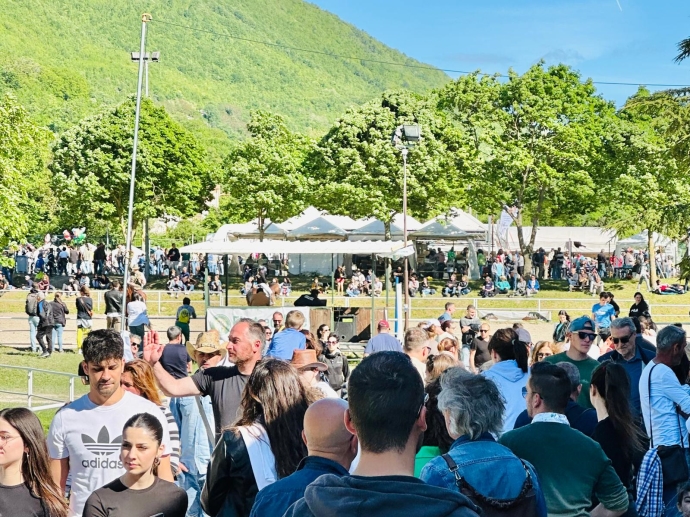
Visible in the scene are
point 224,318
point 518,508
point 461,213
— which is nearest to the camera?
point 518,508

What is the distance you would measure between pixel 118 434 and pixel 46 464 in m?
0.40

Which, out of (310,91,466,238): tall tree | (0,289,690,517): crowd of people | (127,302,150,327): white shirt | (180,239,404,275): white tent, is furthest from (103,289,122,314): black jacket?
(310,91,466,238): tall tree

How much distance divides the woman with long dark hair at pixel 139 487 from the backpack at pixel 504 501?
1620 millimetres

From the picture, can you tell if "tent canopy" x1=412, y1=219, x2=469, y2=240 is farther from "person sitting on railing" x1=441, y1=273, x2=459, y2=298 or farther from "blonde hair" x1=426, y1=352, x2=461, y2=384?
"blonde hair" x1=426, y1=352, x2=461, y2=384

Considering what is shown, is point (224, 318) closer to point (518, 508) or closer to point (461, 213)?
point (518, 508)

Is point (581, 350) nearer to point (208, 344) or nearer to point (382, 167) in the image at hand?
point (208, 344)

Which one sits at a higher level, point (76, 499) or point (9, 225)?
point (9, 225)

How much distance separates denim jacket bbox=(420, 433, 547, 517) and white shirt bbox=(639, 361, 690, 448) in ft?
9.37

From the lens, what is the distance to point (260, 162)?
56094 millimetres

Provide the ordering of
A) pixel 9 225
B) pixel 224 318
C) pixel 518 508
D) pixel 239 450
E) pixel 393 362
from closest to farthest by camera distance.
Result: pixel 393 362, pixel 518 508, pixel 239 450, pixel 224 318, pixel 9 225

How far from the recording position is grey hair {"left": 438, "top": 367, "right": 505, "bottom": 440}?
4.03 m

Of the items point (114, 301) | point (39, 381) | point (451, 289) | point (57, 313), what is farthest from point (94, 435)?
point (451, 289)

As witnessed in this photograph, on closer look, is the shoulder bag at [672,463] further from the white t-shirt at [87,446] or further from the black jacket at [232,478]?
the white t-shirt at [87,446]

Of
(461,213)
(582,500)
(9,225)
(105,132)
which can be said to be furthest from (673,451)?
(105,132)
